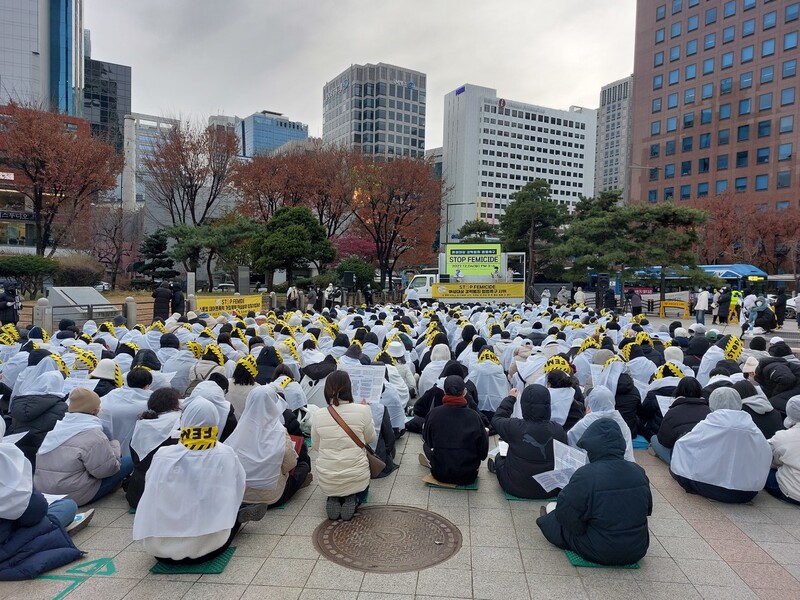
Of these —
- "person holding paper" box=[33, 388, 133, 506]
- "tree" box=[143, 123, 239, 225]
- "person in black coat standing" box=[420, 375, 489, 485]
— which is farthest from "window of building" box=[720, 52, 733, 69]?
"person holding paper" box=[33, 388, 133, 506]

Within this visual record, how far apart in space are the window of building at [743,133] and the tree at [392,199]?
4232cm

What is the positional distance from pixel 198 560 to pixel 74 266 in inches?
948

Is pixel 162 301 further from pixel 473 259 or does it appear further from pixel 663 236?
pixel 663 236

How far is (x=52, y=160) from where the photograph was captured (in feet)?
74.9

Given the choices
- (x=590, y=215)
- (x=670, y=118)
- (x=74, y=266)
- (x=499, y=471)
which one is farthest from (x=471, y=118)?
(x=499, y=471)

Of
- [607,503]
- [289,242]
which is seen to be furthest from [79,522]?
[289,242]

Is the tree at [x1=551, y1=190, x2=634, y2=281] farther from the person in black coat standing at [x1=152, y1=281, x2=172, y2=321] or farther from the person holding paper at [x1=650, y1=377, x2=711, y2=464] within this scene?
the person holding paper at [x1=650, y1=377, x2=711, y2=464]

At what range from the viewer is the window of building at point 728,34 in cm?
5941

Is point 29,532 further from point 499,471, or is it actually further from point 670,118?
point 670,118

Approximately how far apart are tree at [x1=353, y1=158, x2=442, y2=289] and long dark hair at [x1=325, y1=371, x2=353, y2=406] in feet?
94.6

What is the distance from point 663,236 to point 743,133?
147ft

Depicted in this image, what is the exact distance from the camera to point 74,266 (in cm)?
2388

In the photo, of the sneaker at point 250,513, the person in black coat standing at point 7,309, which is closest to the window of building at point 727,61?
the person in black coat standing at point 7,309

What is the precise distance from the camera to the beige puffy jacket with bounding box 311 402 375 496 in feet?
14.9
